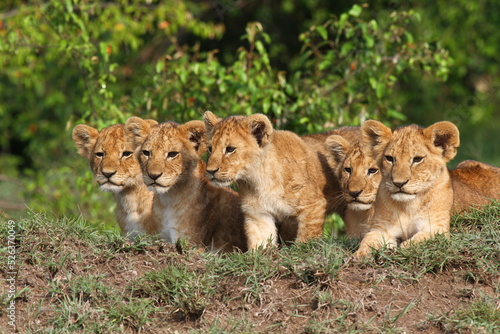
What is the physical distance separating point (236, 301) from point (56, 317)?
1.13 meters

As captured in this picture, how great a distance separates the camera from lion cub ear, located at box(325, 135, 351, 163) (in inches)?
250

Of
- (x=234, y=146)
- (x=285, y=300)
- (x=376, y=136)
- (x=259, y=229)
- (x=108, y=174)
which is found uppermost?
(x=376, y=136)

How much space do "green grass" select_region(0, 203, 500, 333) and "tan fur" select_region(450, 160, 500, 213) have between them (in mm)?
790

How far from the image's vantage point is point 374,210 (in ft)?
19.6

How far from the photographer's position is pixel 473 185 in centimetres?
664

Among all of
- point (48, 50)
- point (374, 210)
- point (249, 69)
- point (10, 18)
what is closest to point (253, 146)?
point (374, 210)

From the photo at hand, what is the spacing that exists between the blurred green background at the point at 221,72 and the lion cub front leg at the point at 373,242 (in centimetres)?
223

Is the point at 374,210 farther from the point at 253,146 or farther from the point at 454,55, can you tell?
the point at 454,55

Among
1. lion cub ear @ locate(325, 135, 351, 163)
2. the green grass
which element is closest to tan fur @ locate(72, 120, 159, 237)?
the green grass

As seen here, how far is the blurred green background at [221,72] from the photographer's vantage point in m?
8.80

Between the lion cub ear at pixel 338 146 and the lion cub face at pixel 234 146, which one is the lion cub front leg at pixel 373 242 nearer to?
the lion cub ear at pixel 338 146

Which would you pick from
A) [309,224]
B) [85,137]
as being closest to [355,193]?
[309,224]

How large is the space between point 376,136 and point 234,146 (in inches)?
42.0

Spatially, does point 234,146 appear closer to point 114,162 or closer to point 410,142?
point 114,162
